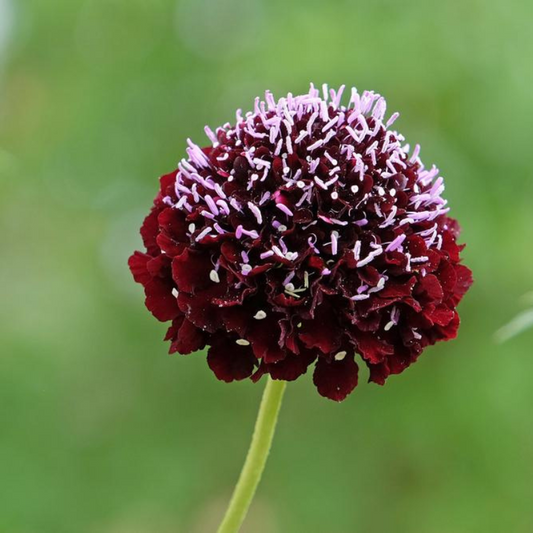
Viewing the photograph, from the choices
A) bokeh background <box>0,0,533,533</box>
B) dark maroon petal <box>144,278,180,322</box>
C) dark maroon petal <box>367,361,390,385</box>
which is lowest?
dark maroon petal <box>367,361,390,385</box>

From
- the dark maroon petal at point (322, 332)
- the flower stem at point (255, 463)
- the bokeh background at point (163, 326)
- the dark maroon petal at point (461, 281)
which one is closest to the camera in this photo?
the dark maroon petal at point (322, 332)

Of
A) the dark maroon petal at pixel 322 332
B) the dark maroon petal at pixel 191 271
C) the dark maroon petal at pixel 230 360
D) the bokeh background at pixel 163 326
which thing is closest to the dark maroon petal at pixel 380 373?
the dark maroon petal at pixel 322 332

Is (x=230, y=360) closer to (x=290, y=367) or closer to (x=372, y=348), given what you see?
(x=290, y=367)

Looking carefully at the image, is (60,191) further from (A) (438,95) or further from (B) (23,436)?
(A) (438,95)

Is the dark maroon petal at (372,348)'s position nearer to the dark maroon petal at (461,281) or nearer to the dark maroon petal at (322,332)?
the dark maroon petal at (322,332)

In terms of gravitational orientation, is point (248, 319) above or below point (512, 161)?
below

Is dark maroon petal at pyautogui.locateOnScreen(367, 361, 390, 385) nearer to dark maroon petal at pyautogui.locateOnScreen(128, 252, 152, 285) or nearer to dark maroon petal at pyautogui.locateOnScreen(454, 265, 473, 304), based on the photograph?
dark maroon petal at pyautogui.locateOnScreen(454, 265, 473, 304)

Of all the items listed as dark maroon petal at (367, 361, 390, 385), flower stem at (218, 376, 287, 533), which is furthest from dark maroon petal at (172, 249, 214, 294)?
dark maroon petal at (367, 361, 390, 385)

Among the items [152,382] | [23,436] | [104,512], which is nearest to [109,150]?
[152,382]
